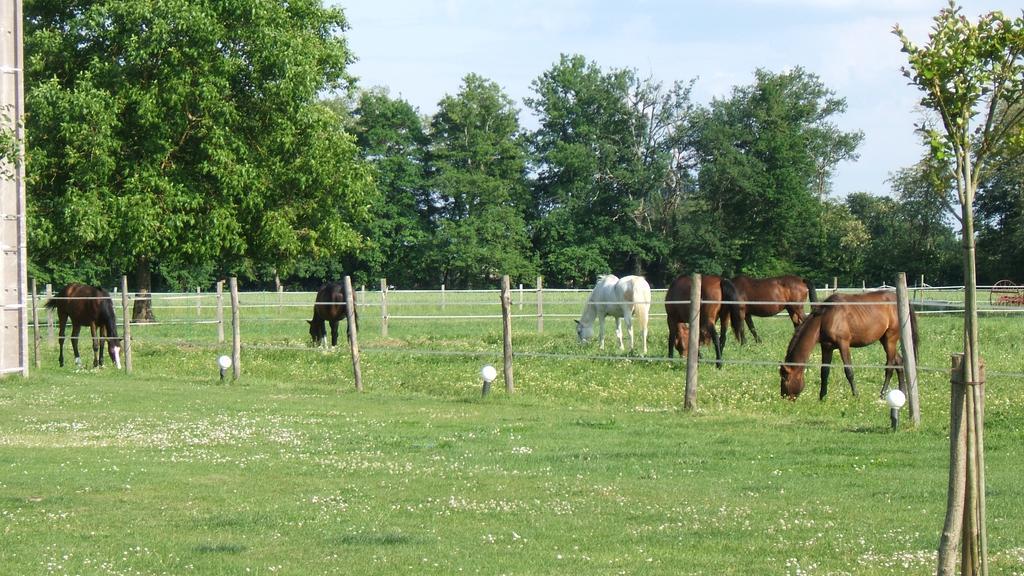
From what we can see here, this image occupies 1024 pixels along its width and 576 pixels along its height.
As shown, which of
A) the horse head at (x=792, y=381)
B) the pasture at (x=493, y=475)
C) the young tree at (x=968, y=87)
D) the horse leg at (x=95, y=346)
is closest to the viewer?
the young tree at (x=968, y=87)

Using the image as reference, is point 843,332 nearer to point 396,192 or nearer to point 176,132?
point 176,132

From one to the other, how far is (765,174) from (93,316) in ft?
157

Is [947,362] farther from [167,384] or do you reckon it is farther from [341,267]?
[341,267]

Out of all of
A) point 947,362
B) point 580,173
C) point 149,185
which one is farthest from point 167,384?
point 580,173

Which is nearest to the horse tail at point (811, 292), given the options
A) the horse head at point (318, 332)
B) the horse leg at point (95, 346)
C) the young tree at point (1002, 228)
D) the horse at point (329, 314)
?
the horse at point (329, 314)

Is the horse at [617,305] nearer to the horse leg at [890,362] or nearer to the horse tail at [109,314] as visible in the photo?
the horse leg at [890,362]

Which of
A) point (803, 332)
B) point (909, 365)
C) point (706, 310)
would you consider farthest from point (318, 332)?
point (909, 365)

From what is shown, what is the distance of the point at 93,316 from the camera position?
A: 963 inches

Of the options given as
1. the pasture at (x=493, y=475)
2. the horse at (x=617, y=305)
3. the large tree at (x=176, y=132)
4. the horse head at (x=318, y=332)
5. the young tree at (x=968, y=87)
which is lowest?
the pasture at (x=493, y=475)

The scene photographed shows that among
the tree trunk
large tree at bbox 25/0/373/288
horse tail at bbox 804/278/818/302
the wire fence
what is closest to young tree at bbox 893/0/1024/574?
the wire fence

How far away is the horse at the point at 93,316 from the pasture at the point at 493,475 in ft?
11.1

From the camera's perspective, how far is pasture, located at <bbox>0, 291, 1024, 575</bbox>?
697 cm

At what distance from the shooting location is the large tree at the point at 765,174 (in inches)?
2532

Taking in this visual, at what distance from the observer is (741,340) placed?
22234 mm
